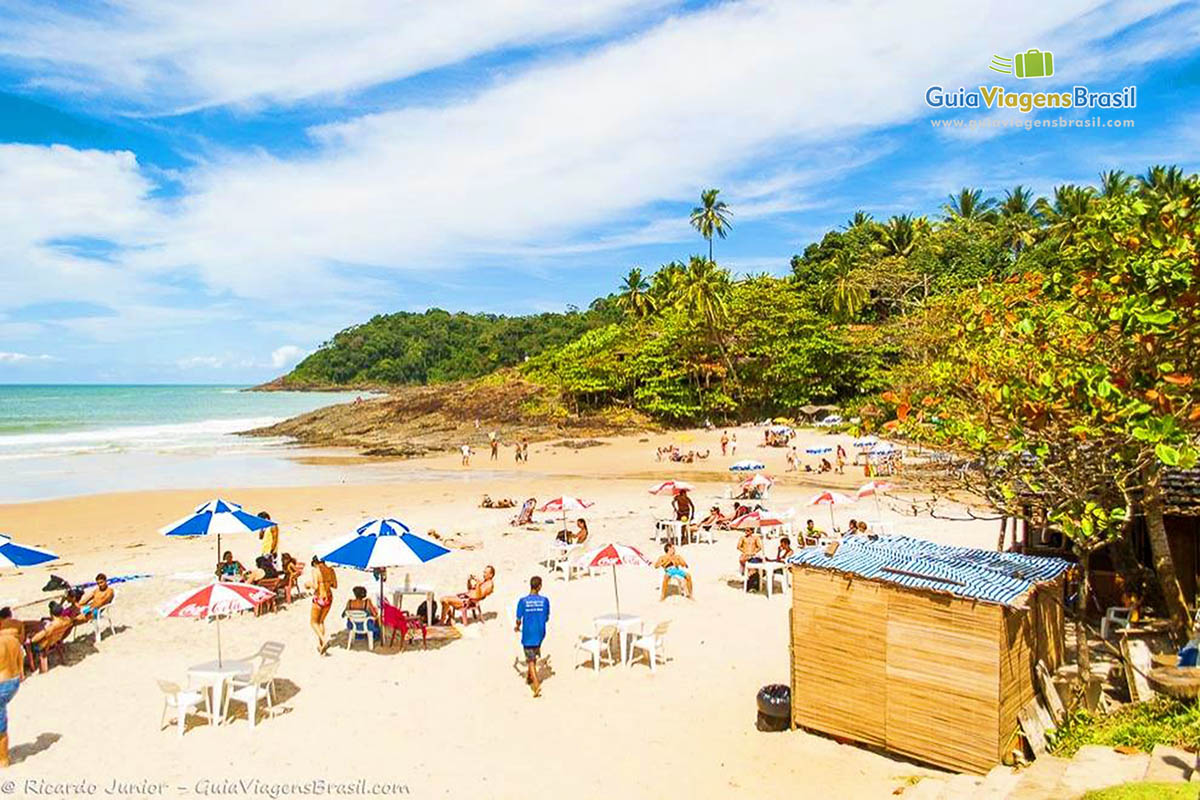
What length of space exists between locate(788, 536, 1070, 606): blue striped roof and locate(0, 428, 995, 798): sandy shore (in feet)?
5.94

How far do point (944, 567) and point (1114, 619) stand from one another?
437cm

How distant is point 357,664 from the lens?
11.1 meters

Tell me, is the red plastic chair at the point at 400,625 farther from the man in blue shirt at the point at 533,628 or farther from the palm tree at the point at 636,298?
the palm tree at the point at 636,298

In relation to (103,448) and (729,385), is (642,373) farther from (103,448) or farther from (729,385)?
(103,448)

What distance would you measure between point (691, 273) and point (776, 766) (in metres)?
51.4

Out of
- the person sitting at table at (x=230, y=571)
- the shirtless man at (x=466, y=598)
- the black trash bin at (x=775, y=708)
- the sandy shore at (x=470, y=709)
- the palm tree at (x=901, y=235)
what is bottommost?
the sandy shore at (x=470, y=709)

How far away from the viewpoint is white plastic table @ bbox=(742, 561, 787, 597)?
13648mm

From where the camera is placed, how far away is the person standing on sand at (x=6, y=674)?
7.98 meters

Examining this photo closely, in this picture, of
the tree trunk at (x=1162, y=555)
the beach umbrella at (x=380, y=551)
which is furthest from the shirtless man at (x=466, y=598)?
the tree trunk at (x=1162, y=555)

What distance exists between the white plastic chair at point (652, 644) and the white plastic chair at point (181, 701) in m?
5.20

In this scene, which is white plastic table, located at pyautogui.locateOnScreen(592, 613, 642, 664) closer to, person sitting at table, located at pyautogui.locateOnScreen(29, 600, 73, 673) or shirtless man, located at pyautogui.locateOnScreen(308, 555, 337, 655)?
shirtless man, located at pyautogui.locateOnScreen(308, 555, 337, 655)

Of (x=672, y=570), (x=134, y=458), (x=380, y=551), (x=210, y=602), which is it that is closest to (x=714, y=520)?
(x=672, y=570)

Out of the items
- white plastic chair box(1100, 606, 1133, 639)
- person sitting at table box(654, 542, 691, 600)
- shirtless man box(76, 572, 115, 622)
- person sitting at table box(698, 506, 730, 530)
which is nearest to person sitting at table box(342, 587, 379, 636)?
shirtless man box(76, 572, 115, 622)

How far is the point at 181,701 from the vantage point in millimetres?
8789
